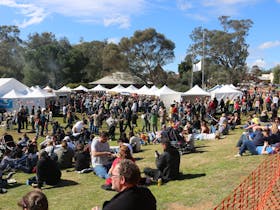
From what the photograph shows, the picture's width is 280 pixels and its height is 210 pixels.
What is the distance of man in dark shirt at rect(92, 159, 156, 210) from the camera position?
291 cm

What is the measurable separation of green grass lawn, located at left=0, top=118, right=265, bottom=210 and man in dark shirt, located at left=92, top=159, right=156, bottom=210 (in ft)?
11.9

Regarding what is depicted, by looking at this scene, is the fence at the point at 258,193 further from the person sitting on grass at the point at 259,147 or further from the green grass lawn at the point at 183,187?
the person sitting on grass at the point at 259,147

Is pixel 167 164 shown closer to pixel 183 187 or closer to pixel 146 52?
pixel 183 187

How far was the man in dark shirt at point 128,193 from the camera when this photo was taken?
2.91m

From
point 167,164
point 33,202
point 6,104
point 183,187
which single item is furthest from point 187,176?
point 6,104

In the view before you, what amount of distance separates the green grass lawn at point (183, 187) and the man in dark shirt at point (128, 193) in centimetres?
362

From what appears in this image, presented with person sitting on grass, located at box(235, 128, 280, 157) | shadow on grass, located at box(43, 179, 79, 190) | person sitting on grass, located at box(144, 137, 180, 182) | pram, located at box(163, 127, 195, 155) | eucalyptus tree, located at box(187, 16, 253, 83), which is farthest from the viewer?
eucalyptus tree, located at box(187, 16, 253, 83)

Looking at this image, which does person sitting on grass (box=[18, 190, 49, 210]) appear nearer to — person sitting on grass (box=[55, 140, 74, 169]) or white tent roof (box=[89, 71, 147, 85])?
person sitting on grass (box=[55, 140, 74, 169])

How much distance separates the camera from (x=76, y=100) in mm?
30719

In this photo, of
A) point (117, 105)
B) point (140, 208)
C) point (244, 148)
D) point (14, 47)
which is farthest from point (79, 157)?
point (14, 47)

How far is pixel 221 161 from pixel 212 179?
2130mm

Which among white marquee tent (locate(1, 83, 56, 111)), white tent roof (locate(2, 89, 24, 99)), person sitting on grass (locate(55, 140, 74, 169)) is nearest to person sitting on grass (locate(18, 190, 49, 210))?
person sitting on grass (locate(55, 140, 74, 169))

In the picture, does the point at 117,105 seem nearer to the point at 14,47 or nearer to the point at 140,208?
the point at 140,208

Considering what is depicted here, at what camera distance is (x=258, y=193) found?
22.3ft
